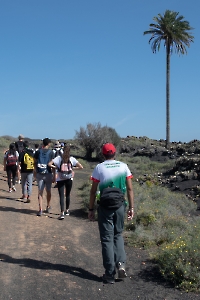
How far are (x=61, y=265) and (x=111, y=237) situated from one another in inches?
47.7

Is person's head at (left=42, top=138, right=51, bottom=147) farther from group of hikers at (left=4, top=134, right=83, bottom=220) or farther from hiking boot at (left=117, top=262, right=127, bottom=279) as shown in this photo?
hiking boot at (left=117, top=262, right=127, bottom=279)

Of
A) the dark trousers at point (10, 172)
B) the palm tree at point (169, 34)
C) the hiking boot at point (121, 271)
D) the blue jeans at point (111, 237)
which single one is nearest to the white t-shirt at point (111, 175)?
the blue jeans at point (111, 237)

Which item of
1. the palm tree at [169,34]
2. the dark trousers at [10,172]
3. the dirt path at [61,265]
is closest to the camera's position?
the dirt path at [61,265]

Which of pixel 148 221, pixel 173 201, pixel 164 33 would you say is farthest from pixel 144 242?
pixel 164 33

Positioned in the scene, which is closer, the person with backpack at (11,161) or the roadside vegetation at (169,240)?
the roadside vegetation at (169,240)

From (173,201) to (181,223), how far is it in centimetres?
590

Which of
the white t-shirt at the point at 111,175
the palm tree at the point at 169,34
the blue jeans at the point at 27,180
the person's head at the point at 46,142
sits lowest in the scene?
the blue jeans at the point at 27,180

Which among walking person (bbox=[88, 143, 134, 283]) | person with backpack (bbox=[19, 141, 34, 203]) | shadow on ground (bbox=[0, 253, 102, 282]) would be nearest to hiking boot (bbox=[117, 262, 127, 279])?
walking person (bbox=[88, 143, 134, 283])

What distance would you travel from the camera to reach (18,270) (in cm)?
618

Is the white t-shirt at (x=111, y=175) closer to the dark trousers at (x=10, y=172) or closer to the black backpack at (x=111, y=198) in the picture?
the black backpack at (x=111, y=198)

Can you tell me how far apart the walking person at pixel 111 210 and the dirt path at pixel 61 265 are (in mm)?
311

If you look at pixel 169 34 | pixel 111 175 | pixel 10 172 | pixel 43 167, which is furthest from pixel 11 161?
pixel 169 34

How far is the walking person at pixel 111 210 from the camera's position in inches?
228

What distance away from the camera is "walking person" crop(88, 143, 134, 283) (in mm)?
5781
